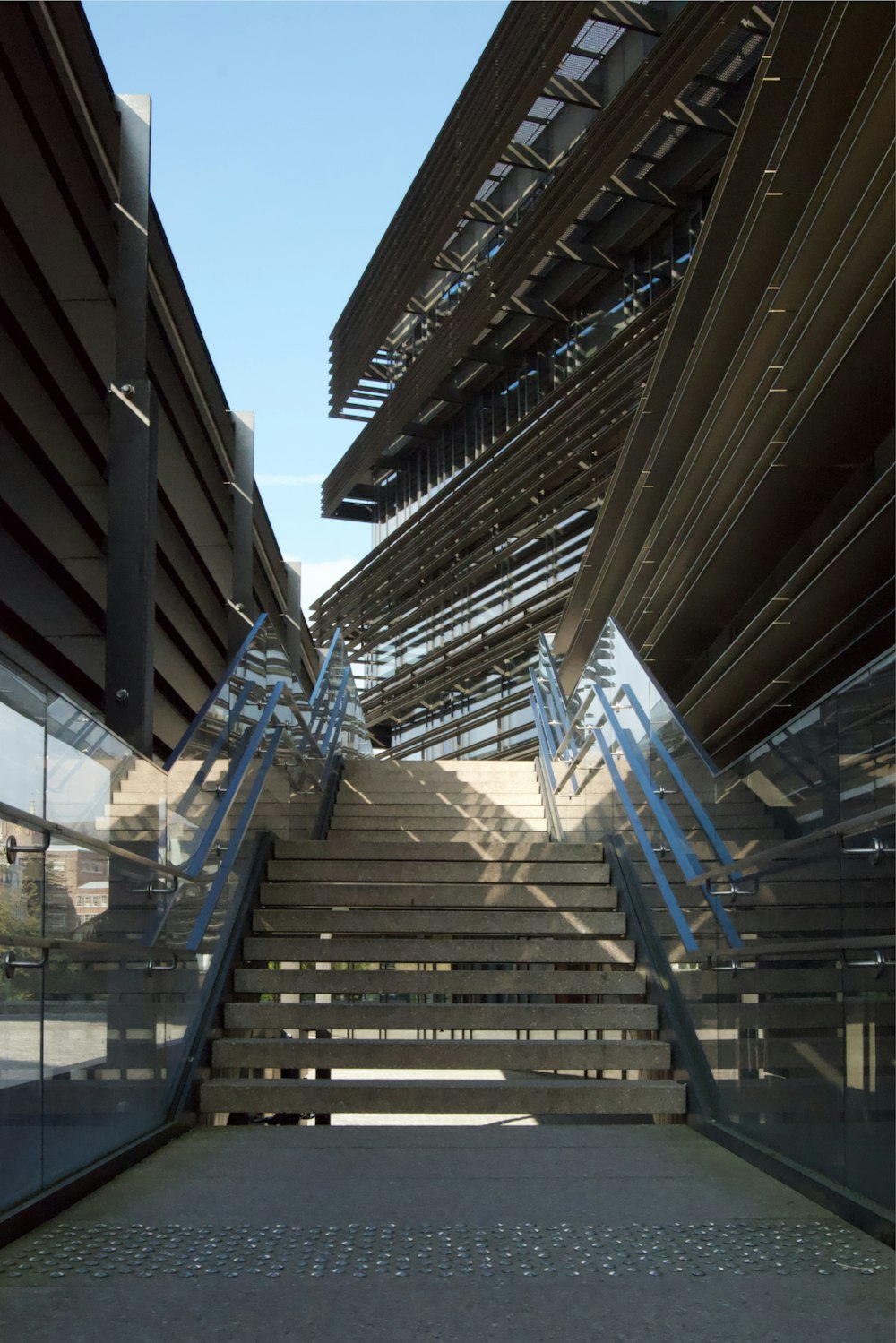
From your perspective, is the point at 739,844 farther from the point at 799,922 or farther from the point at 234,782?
the point at 234,782

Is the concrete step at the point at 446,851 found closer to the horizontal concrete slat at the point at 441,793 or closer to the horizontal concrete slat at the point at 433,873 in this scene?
the horizontal concrete slat at the point at 433,873

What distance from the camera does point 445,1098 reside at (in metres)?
4.86

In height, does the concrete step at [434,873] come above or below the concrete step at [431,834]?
below

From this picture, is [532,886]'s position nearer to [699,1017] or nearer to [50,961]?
[699,1017]

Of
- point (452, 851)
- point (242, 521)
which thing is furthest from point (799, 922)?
point (242, 521)

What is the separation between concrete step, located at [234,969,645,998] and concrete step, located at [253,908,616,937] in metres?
0.41

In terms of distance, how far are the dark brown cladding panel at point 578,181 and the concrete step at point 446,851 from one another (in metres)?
7.90

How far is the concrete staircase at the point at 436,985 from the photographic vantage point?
15.8 ft

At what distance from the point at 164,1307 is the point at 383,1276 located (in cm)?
48

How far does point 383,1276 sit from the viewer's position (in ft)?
9.23

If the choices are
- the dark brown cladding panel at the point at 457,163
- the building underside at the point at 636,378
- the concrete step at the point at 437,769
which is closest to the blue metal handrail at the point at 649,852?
the building underside at the point at 636,378

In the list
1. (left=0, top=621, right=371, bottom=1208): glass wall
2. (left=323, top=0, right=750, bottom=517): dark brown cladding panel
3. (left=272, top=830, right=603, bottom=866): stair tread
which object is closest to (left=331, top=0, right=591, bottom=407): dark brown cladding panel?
(left=323, top=0, right=750, bottom=517): dark brown cladding panel

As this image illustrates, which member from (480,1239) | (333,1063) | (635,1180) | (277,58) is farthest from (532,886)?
(277,58)

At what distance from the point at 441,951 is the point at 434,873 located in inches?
39.8
